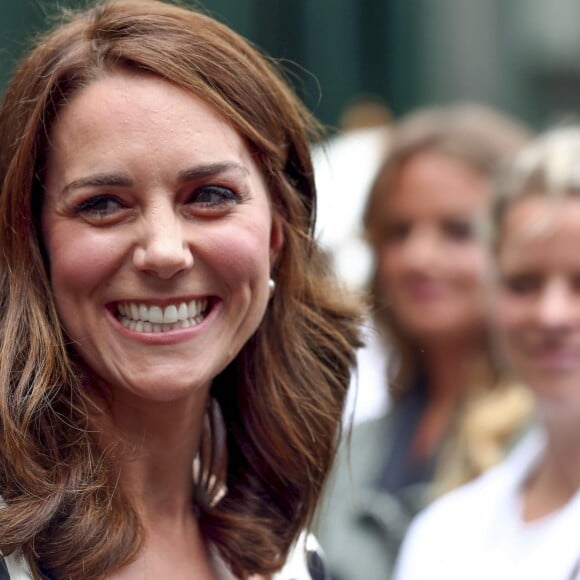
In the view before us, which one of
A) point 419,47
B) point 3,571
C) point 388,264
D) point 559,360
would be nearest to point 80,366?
point 3,571

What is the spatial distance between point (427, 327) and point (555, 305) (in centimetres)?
122

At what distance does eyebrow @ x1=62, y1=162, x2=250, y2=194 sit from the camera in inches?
98.0

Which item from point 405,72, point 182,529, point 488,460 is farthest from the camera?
point 405,72

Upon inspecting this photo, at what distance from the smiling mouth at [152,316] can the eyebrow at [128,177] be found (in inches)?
9.1

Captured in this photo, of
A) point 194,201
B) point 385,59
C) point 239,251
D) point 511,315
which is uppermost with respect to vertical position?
point 385,59

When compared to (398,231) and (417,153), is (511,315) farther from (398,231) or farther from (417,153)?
(417,153)

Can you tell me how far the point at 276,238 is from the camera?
2889mm

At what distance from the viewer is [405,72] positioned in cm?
1096

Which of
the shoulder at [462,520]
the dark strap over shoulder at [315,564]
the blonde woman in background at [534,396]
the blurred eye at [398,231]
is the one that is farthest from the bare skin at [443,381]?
the dark strap over shoulder at [315,564]

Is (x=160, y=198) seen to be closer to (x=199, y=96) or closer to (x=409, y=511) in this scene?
(x=199, y=96)

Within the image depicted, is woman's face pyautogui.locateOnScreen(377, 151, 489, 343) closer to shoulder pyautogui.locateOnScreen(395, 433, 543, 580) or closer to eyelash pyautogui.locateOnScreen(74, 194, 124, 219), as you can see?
shoulder pyautogui.locateOnScreen(395, 433, 543, 580)

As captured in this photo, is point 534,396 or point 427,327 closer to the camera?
point 534,396

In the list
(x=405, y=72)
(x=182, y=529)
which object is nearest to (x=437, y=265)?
(x=182, y=529)

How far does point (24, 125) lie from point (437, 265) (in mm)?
2503
